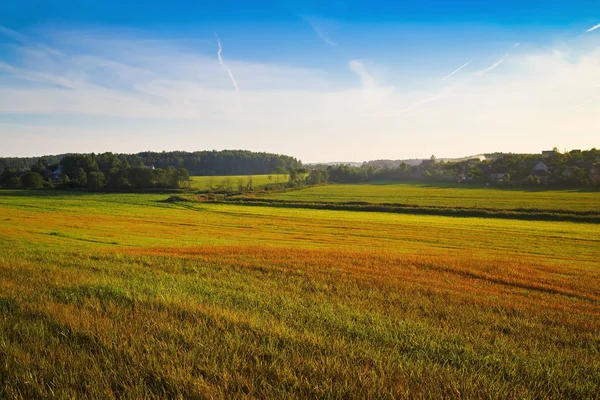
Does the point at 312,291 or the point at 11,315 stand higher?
the point at 11,315

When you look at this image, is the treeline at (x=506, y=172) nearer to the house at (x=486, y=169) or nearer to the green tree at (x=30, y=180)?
the house at (x=486, y=169)

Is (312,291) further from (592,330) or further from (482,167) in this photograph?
(482,167)

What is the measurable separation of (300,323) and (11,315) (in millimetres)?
4342

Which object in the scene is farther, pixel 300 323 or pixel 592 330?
pixel 592 330

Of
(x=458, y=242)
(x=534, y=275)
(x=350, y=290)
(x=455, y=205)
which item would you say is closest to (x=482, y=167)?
(x=455, y=205)

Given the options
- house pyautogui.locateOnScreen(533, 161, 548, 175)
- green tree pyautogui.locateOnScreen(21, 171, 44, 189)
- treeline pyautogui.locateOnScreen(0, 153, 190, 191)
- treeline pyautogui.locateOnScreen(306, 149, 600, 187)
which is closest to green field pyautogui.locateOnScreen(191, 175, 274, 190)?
treeline pyautogui.locateOnScreen(0, 153, 190, 191)

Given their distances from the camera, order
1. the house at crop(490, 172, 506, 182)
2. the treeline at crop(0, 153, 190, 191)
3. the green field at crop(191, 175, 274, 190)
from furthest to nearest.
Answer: the green field at crop(191, 175, 274, 190), the house at crop(490, 172, 506, 182), the treeline at crop(0, 153, 190, 191)

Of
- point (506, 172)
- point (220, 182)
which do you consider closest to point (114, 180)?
point (220, 182)

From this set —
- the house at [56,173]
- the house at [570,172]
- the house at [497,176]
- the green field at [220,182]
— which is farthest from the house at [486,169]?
the house at [56,173]

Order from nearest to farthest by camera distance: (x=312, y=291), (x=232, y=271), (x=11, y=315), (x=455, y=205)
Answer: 1. (x=11, y=315)
2. (x=312, y=291)
3. (x=232, y=271)
4. (x=455, y=205)

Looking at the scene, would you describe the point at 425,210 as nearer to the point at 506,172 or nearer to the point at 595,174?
the point at 595,174

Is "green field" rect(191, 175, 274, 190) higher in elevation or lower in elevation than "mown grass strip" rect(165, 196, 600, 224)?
higher

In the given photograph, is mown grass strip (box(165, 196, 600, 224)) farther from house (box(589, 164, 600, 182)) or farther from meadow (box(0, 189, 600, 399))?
meadow (box(0, 189, 600, 399))

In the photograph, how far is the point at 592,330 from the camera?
23.1 ft
